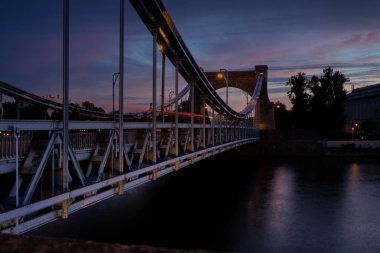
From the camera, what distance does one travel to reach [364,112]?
7256 centimetres

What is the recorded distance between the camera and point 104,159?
28.3 ft

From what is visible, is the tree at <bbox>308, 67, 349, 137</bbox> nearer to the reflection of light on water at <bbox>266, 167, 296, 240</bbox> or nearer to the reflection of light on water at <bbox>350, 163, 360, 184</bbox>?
the reflection of light on water at <bbox>350, 163, 360, 184</bbox>

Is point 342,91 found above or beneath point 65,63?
above

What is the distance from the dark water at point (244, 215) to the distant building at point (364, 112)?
3745cm

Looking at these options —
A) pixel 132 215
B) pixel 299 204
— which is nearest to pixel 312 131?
Answer: pixel 299 204

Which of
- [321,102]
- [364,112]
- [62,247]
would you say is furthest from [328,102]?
[62,247]

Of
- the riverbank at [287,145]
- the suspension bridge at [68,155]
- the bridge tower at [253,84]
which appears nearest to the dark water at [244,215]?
the suspension bridge at [68,155]

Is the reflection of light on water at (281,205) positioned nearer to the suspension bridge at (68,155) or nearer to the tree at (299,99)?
the suspension bridge at (68,155)

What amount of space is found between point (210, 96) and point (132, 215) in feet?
20.2

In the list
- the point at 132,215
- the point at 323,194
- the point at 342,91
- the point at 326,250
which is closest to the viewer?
the point at 326,250

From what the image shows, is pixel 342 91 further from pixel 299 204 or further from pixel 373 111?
pixel 299 204

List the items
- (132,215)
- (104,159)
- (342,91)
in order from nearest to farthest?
(104,159) → (132,215) → (342,91)

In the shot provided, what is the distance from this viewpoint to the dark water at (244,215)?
599 inches

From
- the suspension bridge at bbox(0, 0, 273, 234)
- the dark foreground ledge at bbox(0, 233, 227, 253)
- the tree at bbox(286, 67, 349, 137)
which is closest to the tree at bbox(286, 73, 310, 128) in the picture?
the tree at bbox(286, 67, 349, 137)
